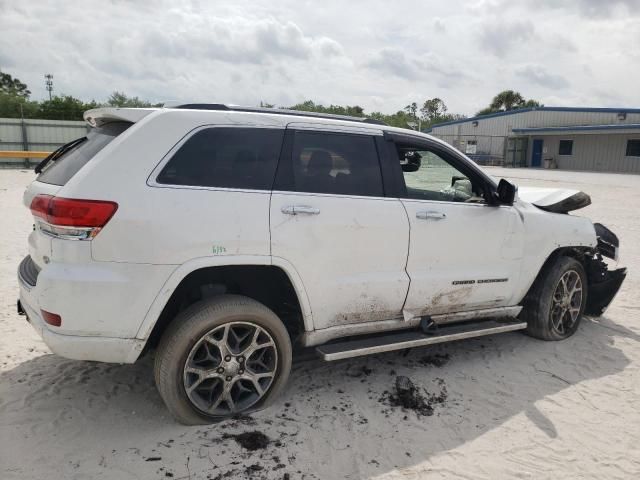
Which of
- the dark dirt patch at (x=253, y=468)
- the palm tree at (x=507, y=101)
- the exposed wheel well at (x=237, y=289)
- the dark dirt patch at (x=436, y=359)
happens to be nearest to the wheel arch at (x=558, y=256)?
the dark dirt patch at (x=436, y=359)

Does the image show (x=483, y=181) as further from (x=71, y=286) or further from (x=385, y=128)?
(x=71, y=286)

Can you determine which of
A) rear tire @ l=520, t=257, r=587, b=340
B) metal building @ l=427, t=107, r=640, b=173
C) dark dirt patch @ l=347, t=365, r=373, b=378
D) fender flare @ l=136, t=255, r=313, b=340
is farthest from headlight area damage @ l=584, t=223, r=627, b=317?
metal building @ l=427, t=107, r=640, b=173

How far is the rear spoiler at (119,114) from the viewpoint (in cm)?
317

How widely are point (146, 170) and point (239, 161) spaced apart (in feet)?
1.94

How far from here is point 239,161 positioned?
3287mm

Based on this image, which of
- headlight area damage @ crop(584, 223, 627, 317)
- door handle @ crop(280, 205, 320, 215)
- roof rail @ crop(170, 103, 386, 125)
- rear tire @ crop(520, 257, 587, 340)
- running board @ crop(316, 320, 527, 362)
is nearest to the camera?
door handle @ crop(280, 205, 320, 215)

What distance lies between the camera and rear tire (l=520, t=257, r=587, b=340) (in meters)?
4.80

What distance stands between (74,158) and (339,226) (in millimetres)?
1769

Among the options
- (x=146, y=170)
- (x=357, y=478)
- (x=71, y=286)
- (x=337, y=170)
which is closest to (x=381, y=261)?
(x=337, y=170)

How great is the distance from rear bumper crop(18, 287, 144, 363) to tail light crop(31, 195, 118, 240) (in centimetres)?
58

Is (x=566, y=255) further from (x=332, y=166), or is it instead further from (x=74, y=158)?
(x=74, y=158)

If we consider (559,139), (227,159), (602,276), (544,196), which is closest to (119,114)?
(227,159)

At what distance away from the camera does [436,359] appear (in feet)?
14.8

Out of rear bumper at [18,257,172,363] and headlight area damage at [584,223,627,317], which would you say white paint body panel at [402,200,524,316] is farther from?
rear bumper at [18,257,172,363]
